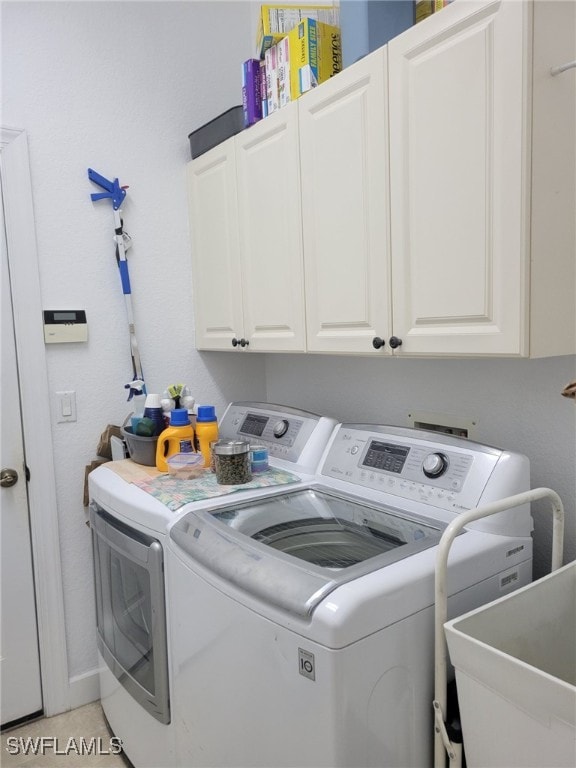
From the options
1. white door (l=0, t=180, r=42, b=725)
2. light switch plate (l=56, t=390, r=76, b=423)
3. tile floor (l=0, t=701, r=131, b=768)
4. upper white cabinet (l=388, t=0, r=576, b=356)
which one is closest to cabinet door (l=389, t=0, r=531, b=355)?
upper white cabinet (l=388, t=0, r=576, b=356)

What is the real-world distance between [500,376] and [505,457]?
13.5 inches

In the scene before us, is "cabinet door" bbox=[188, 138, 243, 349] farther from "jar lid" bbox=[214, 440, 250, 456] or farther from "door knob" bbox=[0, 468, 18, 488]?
"door knob" bbox=[0, 468, 18, 488]

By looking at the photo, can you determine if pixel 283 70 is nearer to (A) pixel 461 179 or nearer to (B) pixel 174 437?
(A) pixel 461 179

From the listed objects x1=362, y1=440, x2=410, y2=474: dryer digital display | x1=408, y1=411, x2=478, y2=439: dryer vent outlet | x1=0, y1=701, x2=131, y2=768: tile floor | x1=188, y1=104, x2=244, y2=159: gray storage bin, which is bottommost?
x1=0, y1=701, x2=131, y2=768: tile floor

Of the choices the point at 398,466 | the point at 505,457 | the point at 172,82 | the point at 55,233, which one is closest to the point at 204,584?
the point at 398,466

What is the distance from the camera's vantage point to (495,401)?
1617 mm

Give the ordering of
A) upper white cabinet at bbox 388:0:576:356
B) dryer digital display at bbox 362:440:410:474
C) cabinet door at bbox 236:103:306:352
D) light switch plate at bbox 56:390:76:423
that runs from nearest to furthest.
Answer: upper white cabinet at bbox 388:0:576:356
dryer digital display at bbox 362:440:410:474
cabinet door at bbox 236:103:306:352
light switch plate at bbox 56:390:76:423

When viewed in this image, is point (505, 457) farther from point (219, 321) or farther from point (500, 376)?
point (219, 321)

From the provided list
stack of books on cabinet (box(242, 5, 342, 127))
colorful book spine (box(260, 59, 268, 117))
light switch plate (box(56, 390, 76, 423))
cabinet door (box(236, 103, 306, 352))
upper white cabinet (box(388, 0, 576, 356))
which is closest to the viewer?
upper white cabinet (box(388, 0, 576, 356))

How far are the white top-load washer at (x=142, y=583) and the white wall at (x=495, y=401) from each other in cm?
28

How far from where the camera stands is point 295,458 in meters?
1.85

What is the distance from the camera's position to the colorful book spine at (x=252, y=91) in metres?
1.88

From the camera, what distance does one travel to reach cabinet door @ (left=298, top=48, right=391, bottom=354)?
1464 mm

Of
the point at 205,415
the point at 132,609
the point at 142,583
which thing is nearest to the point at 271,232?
the point at 205,415
